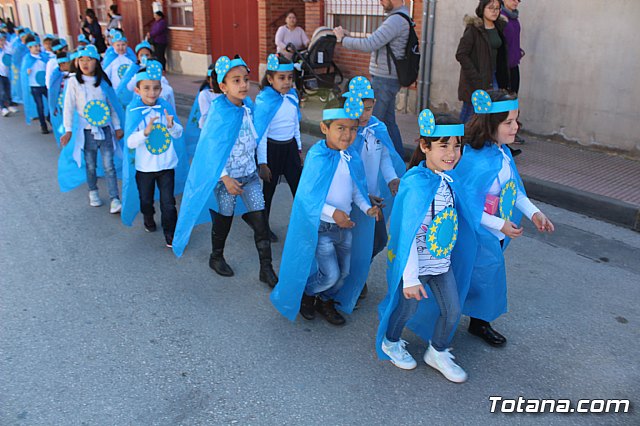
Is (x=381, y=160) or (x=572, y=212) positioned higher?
(x=381, y=160)

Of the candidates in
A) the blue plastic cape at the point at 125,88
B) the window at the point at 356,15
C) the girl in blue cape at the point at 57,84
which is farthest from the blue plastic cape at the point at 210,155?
the window at the point at 356,15

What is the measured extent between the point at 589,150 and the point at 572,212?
2.20 meters

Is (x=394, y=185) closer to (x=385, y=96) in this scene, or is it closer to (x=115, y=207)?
(x=385, y=96)

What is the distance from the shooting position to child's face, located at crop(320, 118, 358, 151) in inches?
133

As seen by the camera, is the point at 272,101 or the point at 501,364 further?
the point at 272,101

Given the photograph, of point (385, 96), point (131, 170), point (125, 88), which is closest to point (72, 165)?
point (125, 88)

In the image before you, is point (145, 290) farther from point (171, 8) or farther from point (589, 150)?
point (171, 8)

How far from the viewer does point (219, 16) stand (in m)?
15.1

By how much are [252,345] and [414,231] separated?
1.38 metres

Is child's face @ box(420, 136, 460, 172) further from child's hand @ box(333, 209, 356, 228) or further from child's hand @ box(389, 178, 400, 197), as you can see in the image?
child's hand @ box(389, 178, 400, 197)

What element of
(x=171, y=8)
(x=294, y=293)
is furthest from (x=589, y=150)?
(x=171, y=8)

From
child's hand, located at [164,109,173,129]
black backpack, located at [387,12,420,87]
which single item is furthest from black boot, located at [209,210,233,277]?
black backpack, located at [387,12,420,87]

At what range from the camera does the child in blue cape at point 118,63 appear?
7.62m

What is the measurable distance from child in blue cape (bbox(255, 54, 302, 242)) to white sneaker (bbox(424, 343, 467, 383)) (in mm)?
2082
